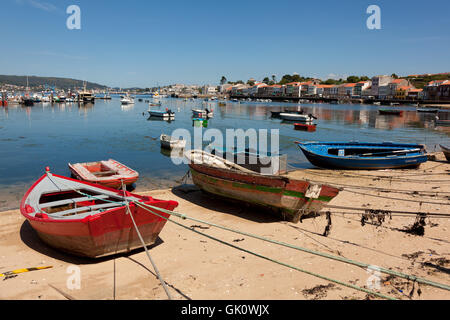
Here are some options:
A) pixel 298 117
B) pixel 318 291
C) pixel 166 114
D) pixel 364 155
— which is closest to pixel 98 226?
pixel 318 291

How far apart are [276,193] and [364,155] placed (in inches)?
497

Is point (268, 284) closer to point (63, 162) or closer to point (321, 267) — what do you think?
point (321, 267)

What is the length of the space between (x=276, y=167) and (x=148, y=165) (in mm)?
11343

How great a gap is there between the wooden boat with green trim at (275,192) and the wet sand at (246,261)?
519mm

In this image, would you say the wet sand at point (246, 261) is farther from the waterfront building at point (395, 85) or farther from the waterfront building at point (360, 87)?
the waterfront building at point (360, 87)

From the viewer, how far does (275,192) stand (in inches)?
416

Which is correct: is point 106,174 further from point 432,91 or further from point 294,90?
point 294,90

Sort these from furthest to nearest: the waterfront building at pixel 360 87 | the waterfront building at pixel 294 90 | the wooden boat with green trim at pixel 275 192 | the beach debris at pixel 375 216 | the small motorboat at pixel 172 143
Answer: the waterfront building at pixel 294 90, the waterfront building at pixel 360 87, the small motorboat at pixel 172 143, the wooden boat with green trim at pixel 275 192, the beach debris at pixel 375 216

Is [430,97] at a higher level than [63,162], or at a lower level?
higher

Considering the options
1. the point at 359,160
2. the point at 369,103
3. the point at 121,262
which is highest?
the point at 369,103

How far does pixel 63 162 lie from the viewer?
2350 cm

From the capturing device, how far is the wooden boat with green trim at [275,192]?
10.3 metres

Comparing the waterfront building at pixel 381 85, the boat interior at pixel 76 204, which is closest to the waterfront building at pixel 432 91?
the waterfront building at pixel 381 85
